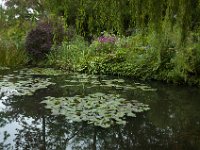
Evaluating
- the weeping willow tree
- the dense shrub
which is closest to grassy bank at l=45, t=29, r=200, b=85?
the dense shrub

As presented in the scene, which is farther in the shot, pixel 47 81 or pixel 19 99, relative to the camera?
pixel 47 81

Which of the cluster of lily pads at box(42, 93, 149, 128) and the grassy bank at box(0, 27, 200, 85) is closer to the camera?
the cluster of lily pads at box(42, 93, 149, 128)

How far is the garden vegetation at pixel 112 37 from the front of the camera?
211 cm

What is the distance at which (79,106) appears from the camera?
229 inches

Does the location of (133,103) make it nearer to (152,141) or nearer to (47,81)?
(152,141)

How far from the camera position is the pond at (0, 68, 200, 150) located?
4.41 metres

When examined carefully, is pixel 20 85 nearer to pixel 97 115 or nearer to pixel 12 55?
pixel 97 115

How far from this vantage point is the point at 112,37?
1108 centimetres

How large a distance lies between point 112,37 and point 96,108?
5.69 m

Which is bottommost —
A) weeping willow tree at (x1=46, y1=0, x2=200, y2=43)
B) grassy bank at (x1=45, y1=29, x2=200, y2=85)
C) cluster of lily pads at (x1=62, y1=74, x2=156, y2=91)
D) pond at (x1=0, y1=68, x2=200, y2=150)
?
pond at (x1=0, y1=68, x2=200, y2=150)

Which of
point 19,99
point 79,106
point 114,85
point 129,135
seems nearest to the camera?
point 129,135

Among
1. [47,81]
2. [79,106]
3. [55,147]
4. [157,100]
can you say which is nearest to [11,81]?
[47,81]

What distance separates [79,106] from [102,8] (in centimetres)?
382

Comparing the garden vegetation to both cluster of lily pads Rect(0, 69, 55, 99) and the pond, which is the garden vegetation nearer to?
the pond
